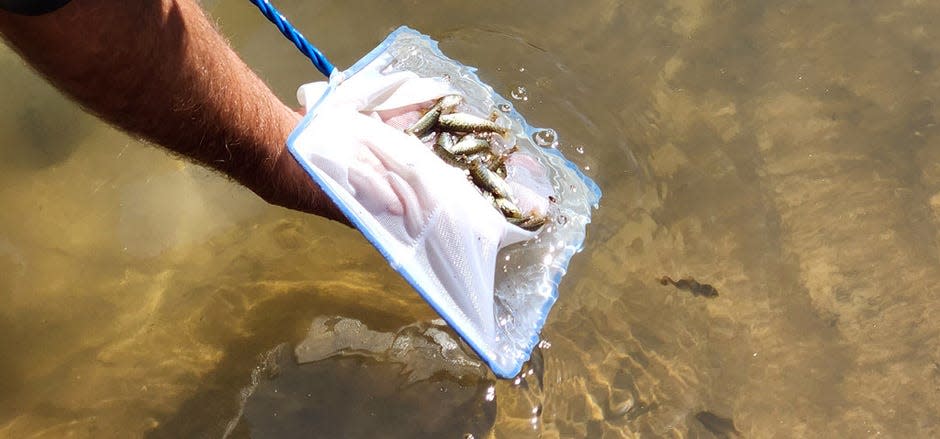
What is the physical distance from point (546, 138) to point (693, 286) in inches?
35.4

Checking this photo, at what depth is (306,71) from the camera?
3436 millimetres

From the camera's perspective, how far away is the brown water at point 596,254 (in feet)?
9.43

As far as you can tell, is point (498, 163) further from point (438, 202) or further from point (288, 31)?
point (288, 31)

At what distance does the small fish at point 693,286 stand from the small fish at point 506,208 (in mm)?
904

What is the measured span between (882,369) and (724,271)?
2.30 feet

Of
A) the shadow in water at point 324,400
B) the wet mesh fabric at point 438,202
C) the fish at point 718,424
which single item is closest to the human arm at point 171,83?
the wet mesh fabric at point 438,202

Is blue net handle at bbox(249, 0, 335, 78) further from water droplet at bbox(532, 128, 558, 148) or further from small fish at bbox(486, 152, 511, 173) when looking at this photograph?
water droplet at bbox(532, 128, 558, 148)

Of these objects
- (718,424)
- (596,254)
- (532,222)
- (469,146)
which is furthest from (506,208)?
(718,424)

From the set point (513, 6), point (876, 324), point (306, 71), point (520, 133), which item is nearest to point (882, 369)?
point (876, 324)

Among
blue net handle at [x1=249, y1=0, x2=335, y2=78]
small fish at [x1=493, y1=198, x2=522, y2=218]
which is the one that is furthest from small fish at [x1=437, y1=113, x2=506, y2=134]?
blue net handle at [x1=249, y1=0, x2=335, y2=78]

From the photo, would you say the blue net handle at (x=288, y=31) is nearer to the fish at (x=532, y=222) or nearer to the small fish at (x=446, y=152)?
the small fish at (x=446, y=152)

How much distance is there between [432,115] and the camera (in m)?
2.51

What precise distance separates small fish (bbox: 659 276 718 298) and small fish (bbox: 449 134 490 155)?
1036mm

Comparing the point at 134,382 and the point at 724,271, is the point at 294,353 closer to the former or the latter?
the point at 134,382
